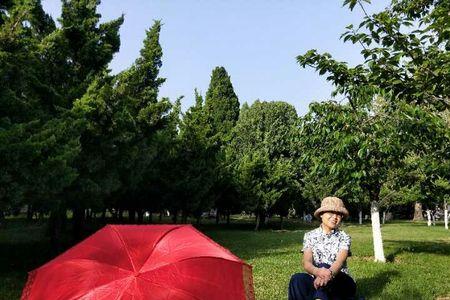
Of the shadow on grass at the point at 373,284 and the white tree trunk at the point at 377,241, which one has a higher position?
the white tree trunk at the point at 377,241

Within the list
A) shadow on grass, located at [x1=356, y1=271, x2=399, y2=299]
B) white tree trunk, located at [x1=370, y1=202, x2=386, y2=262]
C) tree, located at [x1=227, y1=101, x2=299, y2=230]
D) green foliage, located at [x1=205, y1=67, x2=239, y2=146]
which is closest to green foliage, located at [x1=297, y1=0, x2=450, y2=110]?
shadow on grass, located at [x1=356, y1=271, x2=399, y2=299]

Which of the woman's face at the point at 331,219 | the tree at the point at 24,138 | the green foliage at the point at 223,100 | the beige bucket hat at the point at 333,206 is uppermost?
the green foliage at the point at 223,100

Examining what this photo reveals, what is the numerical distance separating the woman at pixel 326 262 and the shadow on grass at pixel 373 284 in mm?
4734

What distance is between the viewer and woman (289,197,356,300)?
6027 millimetres

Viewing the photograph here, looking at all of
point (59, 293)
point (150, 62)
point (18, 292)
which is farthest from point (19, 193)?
point (150, 62)

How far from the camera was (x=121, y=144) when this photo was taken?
67.6 ft

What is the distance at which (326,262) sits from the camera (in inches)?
259

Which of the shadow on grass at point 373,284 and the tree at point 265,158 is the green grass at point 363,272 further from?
the tree at point 265,158

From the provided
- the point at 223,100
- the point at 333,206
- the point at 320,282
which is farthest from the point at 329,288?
the point at 223,100

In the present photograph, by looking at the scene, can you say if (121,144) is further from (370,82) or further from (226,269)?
(226,269)

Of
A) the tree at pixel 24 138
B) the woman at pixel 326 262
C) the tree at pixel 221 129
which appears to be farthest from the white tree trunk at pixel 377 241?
the tree at pixel 221 129

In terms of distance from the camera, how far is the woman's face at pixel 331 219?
6.49m

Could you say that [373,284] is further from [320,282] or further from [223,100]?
Answer: [223,100]

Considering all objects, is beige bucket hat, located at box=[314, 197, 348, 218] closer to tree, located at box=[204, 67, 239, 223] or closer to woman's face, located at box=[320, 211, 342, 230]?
woman's face, located at box=[320, 211, 342, 230]
